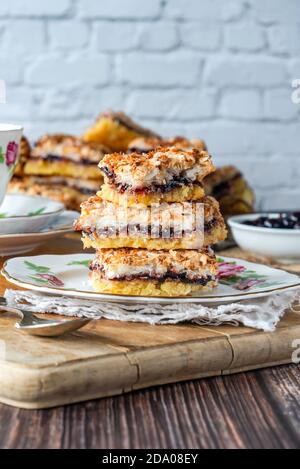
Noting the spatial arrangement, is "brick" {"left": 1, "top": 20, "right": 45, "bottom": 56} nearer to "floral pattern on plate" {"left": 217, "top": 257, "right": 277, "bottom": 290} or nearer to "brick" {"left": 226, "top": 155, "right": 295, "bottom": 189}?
"brick" {"left": 226, "top": 155, "right": 295, "bottom": 189}

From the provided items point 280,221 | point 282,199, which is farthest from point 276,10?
point 280,221

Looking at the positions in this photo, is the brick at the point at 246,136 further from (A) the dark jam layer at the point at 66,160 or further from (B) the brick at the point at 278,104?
(A) the dark jam layer at the point at 66,160

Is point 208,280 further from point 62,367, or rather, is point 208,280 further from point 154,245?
point 62,367

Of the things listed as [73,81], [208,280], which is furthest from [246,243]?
[73,81]

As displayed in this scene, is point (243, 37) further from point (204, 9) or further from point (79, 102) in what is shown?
point (79, 102)

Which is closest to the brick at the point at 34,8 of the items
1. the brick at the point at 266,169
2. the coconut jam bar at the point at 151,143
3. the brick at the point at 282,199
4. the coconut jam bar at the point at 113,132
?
the brick at the point at 266,169
